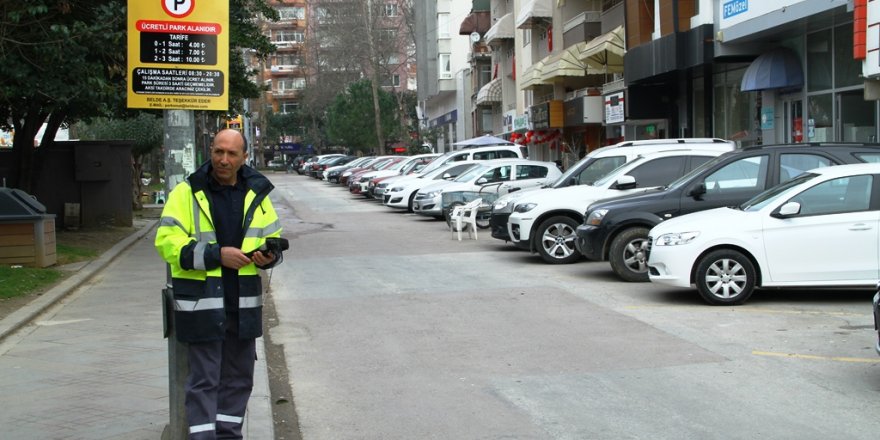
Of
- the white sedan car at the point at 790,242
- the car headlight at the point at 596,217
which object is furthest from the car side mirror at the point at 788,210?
the car headlight at the point at 596,217

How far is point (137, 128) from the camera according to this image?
3045 centimetres

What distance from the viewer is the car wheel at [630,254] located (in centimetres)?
1298

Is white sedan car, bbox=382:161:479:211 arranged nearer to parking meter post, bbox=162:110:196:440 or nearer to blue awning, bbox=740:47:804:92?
blue awning, bbox=740:47:804:92

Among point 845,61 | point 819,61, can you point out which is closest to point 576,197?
point 845,61

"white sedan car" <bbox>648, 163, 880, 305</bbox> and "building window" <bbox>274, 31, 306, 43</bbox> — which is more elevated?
"building window" <bbox>274, 31, 306, 43</bbox>

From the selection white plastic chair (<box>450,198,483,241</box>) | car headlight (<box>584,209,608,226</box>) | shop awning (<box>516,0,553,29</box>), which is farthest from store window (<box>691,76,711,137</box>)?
car headlight (<box>584,209,608,226</box>)

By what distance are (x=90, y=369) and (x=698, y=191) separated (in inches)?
322

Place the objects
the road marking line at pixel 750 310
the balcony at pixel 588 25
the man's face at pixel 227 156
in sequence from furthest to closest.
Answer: the balcony at pixel 588 25
the road marking line at pixel 750 310
the man's face at pixel 227 156

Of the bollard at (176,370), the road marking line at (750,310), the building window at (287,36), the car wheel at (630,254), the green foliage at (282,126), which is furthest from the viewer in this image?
the building window at (287,36)

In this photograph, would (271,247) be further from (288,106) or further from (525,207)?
(288,106)

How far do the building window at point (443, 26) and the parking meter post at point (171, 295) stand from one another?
220 ft

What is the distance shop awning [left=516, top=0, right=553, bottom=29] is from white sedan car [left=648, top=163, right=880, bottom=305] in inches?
1167

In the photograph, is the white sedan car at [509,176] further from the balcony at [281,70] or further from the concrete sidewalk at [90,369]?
the balcony at [281,70]

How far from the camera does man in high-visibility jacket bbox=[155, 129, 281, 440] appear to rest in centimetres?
479
